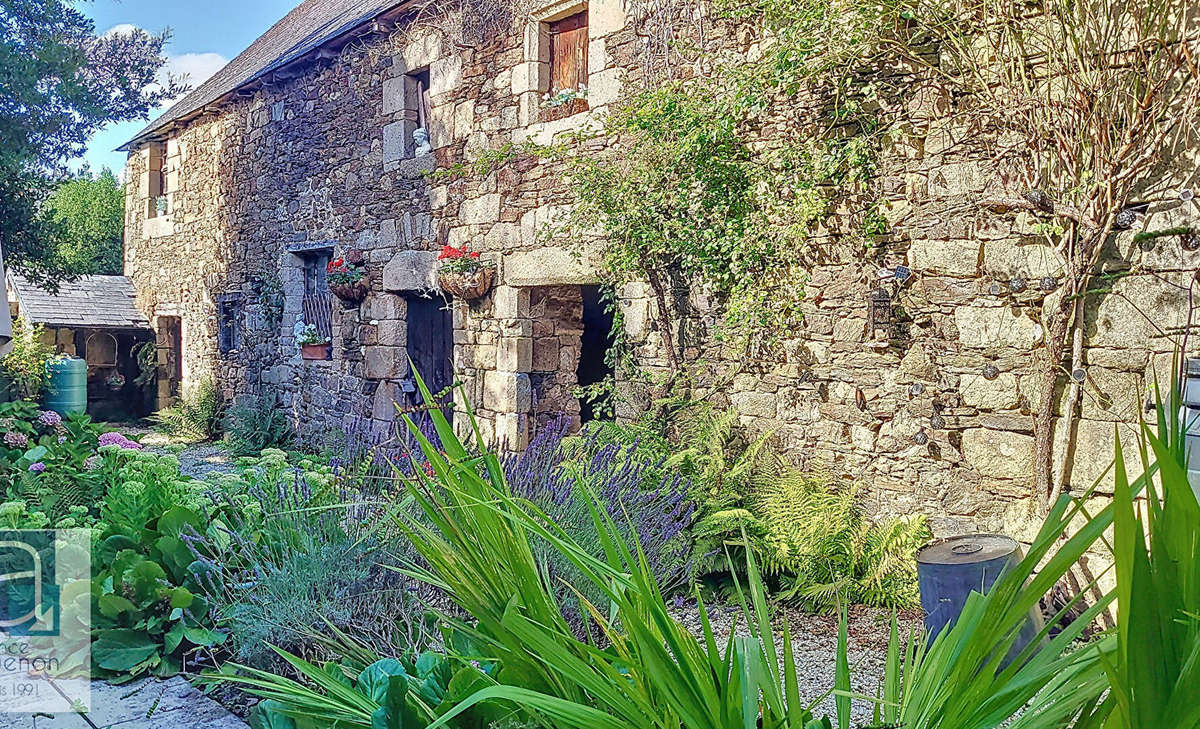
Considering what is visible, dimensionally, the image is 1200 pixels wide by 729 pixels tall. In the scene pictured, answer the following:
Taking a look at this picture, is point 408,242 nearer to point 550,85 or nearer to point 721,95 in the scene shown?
point 550,85

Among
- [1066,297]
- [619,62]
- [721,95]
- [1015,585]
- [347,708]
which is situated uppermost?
[619,62]

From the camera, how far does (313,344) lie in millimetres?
8156

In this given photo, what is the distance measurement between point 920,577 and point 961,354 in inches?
40.7

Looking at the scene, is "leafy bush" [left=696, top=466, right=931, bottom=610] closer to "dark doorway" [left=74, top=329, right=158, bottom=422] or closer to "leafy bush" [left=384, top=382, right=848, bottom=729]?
"leafy bush" [left=384, top=382, right=848, bottom=729]

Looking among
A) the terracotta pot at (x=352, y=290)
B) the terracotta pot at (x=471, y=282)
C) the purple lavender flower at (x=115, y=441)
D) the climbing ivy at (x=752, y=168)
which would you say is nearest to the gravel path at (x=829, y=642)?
the climbing ivy at (x=752, y=168)

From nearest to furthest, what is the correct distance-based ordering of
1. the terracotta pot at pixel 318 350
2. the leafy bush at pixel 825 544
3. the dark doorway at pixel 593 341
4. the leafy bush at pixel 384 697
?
the leafy bush at pixel 384 697
the leafy bush at pixel 825 544
the dark doorway at pixel 593 341
the terracotta pot at pixel 318 350

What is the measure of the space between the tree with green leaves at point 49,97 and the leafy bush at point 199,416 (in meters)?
2.00

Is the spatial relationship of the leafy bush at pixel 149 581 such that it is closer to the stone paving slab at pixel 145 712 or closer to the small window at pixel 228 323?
the stone paving slab at pixel 145 712

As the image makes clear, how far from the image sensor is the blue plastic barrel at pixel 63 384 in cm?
881

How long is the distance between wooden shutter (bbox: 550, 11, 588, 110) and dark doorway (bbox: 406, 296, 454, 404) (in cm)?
209

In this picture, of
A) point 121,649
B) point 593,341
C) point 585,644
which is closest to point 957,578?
point 585,644

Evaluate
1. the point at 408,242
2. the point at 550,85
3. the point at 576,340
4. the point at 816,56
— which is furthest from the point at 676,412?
the point at 408,242

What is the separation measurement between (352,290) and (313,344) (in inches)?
38.1

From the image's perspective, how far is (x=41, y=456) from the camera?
4336 millimetres
